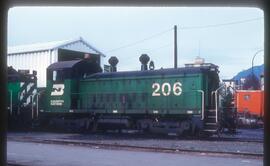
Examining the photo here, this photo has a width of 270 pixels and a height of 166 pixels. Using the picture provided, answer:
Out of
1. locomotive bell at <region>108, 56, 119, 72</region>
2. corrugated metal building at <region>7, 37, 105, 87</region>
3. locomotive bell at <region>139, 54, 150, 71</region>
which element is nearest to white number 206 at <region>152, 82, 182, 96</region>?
locomotive bell at <region>139, 54, 150, 71</region>

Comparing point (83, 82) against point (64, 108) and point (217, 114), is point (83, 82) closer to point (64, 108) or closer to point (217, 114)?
point (64, 108)

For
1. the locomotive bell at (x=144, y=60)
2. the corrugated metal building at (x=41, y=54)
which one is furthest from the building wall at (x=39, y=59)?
the locomotive bell at (x=144, y=60)

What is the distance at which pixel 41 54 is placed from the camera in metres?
27.3

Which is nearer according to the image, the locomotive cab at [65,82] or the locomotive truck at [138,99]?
the locomotive truck at [138,99]

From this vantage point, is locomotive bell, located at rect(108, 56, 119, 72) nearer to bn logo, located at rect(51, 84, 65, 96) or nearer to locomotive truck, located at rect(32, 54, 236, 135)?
locomotive truck, located at rect(32, 54, 236, 135)

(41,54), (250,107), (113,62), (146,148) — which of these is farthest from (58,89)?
(250,107)

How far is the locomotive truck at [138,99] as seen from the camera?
16.8m

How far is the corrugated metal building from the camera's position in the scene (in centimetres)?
2675

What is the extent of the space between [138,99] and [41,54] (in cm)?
1136

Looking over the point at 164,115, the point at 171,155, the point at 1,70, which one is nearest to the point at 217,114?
the point at 164,115

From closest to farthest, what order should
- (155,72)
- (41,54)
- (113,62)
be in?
(155,72)
(113,62)
(41,54)

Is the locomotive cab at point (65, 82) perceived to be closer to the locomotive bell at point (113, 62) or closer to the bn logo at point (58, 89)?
the bn logo at point (58, 89)

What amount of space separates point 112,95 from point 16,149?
680 centimetres

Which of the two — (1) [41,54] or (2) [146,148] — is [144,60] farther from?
(1) [41,54]
